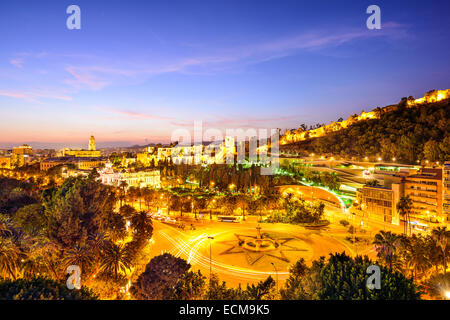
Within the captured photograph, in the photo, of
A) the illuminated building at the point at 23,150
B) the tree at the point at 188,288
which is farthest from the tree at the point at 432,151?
the illuminated building at the point at 23,150

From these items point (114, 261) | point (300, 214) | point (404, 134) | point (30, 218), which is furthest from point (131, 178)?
point (404, 134)

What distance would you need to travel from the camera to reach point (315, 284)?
437 inches

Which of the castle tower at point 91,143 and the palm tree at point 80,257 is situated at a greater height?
the castle tower at point 91,143

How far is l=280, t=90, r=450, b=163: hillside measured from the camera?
2092 inches

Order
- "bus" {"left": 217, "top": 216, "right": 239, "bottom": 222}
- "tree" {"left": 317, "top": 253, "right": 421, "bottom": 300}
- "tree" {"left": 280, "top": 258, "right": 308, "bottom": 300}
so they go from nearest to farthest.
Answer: "tree" {"left": 317, "top": 253, "right": 421, "bottom": 300} < "tree" {"left": 280, "top": 258, "right": 308, "bottom": 300} < "bus" {"left": 217, "top": 216, "right": 239, "bottom": 222}

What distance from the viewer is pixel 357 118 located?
101 meters

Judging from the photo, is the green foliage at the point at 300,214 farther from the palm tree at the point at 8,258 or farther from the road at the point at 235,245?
the palm tree at the point at 8,258

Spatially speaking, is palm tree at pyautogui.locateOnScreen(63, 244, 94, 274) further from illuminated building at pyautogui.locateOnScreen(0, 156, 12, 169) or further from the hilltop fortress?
illuminated building at pyautogui.locateOnScreen(0, 156, 12, 169)

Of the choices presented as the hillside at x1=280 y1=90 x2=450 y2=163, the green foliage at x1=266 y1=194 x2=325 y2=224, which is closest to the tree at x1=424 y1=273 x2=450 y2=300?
the green foliage at x1=266 y1=194 x2=325 y2=224

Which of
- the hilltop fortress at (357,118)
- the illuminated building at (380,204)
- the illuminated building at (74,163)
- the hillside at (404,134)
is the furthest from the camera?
the illuminated building at (74,163)

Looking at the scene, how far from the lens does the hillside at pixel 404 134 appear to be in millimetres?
53125

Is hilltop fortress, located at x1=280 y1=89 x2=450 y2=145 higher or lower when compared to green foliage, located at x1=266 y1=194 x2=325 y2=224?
higher
